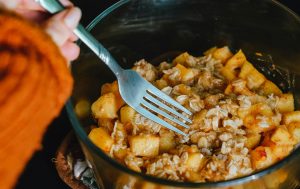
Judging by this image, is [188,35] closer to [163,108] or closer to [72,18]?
[163,108]

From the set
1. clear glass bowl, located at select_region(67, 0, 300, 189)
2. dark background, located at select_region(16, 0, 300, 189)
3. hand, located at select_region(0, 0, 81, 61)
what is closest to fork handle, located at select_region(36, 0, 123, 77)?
hand, located at select_region(0, 0, 81, 61)

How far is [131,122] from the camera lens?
38.7 inches

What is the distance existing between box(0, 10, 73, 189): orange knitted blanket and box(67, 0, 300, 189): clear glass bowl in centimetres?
31

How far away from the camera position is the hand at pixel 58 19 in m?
0.73

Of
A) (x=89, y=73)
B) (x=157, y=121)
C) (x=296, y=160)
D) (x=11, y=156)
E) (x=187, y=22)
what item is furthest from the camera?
(x=187, y=22)

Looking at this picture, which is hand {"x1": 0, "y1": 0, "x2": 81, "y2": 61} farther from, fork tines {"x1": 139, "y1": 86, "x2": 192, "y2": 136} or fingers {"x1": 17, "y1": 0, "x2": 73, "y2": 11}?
fork tines {"x1": 139, "y1": 86, "x2": 192, "y2": 136}

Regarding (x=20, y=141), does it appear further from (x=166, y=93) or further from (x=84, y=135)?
(x=166, y=93)

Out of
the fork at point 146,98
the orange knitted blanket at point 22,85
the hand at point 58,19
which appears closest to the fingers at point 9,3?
the hand at point 58,19

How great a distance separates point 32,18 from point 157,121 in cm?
31

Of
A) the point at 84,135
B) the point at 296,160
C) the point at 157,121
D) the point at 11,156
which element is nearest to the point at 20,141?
the point at 11,156

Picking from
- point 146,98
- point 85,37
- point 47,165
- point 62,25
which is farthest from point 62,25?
point 47,165

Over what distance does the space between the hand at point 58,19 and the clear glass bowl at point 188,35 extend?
17 centimetres

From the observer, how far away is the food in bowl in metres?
0.90

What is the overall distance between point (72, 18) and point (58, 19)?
0.02 meters
